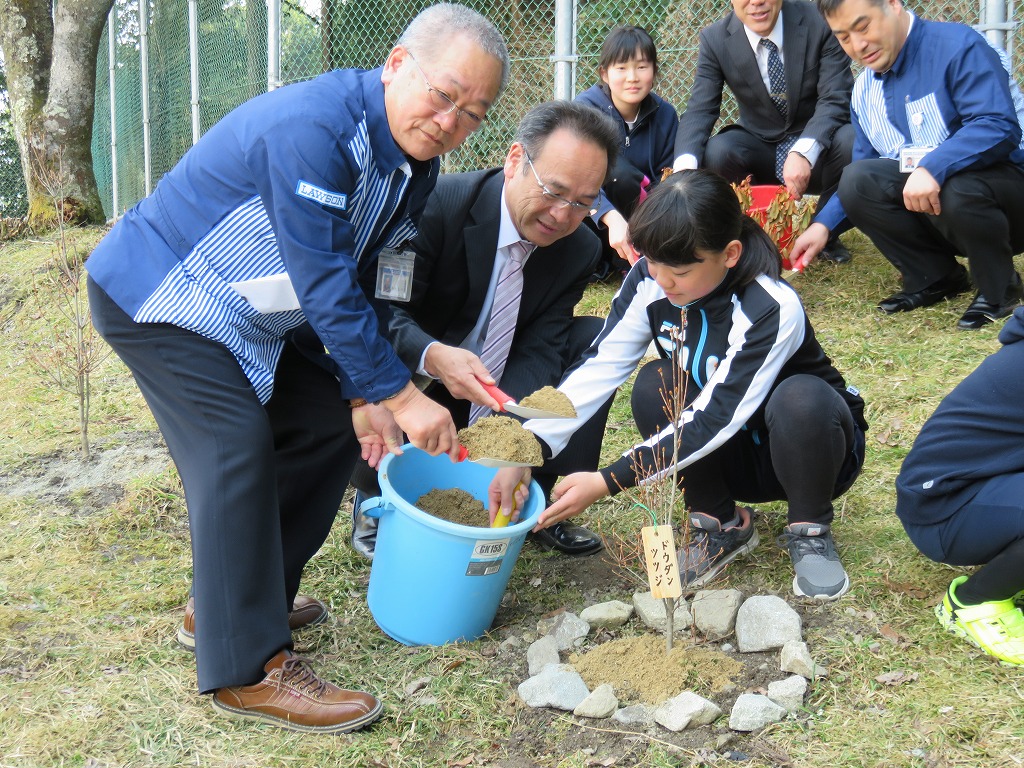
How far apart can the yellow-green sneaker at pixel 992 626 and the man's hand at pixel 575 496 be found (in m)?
0.92

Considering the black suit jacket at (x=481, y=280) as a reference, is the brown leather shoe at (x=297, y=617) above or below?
below

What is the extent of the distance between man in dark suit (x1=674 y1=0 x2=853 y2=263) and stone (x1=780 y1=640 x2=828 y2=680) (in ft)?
9.62

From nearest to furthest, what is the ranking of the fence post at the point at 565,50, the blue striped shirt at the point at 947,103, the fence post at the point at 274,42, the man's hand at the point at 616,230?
the blue striped shirt at the point at 947,103 < the man's hand at the point at 616,230 < the fence post at the point at 565,50 < the fence post at the point at 274,42

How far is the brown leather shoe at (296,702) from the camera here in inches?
87.4

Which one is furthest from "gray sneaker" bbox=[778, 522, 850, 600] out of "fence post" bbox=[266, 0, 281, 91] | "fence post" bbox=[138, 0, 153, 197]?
"fence post" bbox=[138, 0, 153, 197]

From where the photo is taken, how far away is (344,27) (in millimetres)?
8352

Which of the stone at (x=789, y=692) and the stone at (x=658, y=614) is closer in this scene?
the stone at (x=789, y=692)

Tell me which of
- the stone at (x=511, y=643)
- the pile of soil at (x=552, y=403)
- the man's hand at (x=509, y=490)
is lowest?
the stone at (x=511, y=643)

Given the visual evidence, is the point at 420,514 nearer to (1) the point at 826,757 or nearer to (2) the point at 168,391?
(2) the point at 168,391

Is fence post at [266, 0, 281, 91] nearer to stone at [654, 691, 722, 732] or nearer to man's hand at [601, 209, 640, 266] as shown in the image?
man's hand at [601, 209, 640, 266]

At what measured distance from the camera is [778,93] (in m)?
4.99

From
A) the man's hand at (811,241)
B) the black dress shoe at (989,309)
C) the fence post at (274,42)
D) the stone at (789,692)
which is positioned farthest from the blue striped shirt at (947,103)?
the fence post at (274,42)

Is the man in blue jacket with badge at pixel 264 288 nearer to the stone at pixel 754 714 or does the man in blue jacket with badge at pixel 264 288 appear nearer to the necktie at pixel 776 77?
the stone at pixel 754 714

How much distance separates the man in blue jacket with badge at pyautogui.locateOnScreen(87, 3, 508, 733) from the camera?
6.71ft
